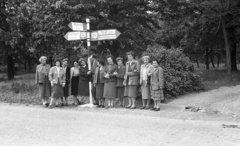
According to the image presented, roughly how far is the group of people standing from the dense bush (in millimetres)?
1206

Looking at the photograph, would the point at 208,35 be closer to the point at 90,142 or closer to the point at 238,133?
the point at 238,133

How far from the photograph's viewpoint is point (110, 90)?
407 inches

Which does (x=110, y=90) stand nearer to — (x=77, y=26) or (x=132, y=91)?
(x=132, y=91)

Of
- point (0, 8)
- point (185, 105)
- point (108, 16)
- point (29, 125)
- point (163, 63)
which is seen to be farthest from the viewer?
point (0, 8)

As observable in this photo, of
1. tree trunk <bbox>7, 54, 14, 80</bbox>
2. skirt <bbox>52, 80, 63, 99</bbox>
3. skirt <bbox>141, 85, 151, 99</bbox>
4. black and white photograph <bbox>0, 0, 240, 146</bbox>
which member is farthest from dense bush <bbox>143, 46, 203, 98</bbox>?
tree trunk <bbox>7, 54, 14, 80</bbox>

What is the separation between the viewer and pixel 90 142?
5.75 metres

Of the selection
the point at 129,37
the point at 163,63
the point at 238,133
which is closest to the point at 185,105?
the point at 163,63

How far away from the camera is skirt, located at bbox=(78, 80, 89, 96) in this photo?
1100 cm

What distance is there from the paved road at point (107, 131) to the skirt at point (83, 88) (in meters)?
2.04

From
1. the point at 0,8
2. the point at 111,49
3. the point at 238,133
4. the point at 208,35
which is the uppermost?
the point at 0,8

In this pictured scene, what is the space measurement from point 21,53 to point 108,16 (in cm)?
986

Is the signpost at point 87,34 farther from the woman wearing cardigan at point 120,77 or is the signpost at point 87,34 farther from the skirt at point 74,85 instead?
the woman wearing cardigan at point 120,77

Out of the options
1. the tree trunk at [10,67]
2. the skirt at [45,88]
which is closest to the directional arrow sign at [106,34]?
the skirt at [45,88]

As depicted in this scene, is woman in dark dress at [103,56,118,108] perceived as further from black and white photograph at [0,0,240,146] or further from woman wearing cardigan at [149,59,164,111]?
woman wearing cardigan at [149,59,164,111]
